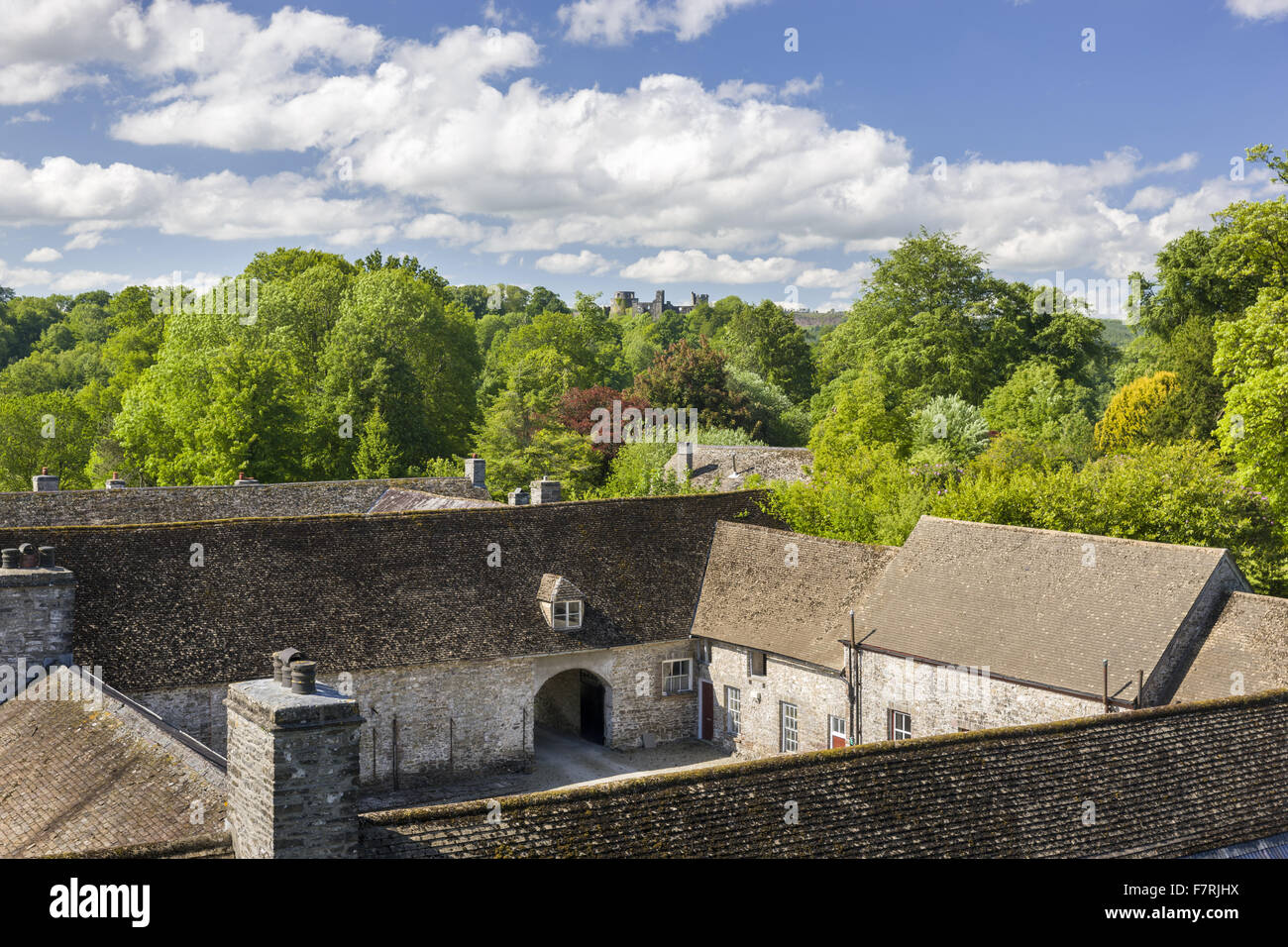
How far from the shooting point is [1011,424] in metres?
62.6

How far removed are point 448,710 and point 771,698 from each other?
8224 millimetres

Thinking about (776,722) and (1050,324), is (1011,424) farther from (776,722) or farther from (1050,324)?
(776,722)

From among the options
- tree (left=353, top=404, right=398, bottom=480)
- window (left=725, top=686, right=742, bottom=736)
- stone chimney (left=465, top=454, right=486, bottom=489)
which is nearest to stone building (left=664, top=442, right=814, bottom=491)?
stone chimney (left=465, top=454, right=486, bottom=489)

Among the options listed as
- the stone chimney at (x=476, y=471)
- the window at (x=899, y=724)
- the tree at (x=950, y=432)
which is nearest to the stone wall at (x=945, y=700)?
the window at (x=899, y=724)

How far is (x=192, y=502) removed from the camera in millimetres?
36719

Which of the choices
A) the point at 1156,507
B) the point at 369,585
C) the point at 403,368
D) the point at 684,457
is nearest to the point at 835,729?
the point at 1156,507

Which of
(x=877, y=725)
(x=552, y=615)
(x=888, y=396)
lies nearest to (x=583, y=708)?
(x=552, y=615)

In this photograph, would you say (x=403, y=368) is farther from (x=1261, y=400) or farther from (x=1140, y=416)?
(x=1261, y=400)

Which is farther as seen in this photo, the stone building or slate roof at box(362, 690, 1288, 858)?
the stone building

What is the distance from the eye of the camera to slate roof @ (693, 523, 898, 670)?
28438 millimetres

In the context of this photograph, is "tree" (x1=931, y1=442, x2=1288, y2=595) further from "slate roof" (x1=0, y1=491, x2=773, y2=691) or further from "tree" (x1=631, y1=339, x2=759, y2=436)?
"tree" (x1=631, y1=339, x2=759, y2=436)

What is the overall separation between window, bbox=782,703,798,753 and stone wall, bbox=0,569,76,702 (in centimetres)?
1651

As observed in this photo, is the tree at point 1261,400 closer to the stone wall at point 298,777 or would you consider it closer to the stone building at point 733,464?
the stone building at point 733,464

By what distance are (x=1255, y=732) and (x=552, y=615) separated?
1678 cm
